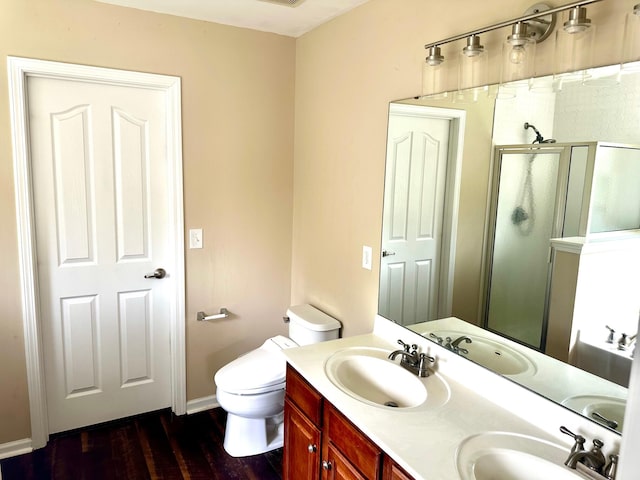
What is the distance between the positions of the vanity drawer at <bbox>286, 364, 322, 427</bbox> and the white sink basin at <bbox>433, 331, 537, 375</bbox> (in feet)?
1.93

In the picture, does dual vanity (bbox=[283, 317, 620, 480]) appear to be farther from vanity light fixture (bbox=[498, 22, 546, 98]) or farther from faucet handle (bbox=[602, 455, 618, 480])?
vanity light fixture (bbox=[498, 22, 546, 98])

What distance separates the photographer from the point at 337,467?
160 centimetres

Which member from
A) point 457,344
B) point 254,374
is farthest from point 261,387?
point 457,344

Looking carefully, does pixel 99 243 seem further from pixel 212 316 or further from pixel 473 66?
pixel 473 66

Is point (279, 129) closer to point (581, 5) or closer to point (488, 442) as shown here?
point (581, 5)

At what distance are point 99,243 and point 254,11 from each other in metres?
1.49

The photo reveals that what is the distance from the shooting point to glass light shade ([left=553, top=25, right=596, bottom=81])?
4.27ft

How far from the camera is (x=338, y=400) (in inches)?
61.5

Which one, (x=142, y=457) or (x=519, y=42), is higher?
(x=519, y=42)

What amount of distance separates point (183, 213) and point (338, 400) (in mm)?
1535

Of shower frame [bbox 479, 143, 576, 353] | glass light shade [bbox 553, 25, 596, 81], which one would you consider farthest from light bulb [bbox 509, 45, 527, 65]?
shower frame [bbox 479, 143, 576, 353]

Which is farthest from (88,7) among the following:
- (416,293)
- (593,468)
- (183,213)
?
(593,468)

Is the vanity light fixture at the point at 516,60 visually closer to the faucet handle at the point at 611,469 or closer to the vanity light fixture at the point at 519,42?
the vanity light fixture at the point at 519,42

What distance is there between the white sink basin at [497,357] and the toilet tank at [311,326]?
0.85 meters
